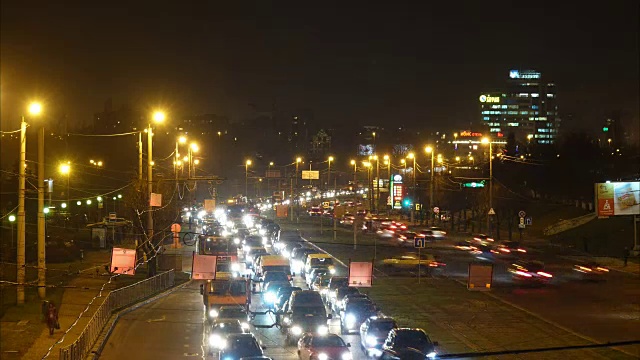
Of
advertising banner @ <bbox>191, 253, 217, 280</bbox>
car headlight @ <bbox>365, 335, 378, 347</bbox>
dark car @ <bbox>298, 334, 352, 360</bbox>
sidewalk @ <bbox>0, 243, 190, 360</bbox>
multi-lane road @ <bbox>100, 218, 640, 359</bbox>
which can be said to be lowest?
sidewalk @ <bbox>0, 243, 190, 360</bbox>

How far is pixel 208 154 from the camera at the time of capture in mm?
Answer: 158250

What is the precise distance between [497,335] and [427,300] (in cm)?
886

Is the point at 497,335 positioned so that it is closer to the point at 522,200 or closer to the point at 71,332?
the point at 71,332

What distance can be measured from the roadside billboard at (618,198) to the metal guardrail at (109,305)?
2363 centimetres

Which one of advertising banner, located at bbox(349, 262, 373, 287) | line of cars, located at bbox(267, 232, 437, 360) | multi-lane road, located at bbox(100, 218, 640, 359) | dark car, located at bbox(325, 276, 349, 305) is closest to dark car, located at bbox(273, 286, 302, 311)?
line of cars, located at bbox(267, 232, 437, 360)

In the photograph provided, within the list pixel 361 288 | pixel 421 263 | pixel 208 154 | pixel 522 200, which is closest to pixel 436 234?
pixel 522 200

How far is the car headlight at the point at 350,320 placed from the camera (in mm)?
26781

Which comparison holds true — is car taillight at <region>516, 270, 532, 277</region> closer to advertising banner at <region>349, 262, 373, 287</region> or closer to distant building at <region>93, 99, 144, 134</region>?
advertising banner at <region>349, 262, 373, 287</region>

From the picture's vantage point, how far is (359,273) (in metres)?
32.3

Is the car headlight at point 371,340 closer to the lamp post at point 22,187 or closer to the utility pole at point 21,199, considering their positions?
the lamp post at point 22,187

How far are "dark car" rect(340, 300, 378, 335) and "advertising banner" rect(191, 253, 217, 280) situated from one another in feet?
26.3

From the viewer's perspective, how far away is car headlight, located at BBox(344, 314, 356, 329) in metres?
26.8

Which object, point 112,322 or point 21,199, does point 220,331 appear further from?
point 21,199

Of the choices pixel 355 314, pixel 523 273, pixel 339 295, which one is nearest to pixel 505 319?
pixel 355 314
